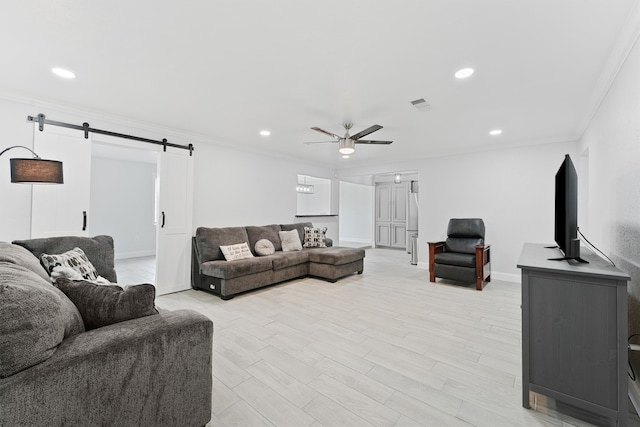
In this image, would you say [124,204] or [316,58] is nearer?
[316,58]

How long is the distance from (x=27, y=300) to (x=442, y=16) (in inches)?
98.3

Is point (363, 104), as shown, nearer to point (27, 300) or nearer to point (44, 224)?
point (27, 300)

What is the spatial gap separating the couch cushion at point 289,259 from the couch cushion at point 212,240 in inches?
29.7

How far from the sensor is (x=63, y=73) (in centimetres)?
252

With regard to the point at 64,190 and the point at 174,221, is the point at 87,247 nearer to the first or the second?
the point at 64,190

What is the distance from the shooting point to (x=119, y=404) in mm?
1148

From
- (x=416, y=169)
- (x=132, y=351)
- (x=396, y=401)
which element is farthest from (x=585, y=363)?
(x=416, y=169)

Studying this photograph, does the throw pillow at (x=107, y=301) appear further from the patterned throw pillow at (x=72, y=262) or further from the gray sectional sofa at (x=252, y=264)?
the gray sectional sofa at (x=252, y=264)

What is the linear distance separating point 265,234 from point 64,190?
110 inches

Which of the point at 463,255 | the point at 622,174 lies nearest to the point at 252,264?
the point at 463,255

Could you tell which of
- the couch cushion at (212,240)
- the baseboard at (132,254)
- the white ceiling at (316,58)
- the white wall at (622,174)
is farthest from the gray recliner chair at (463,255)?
the baseboard at (132,254)

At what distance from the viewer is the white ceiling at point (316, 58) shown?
1715 mm

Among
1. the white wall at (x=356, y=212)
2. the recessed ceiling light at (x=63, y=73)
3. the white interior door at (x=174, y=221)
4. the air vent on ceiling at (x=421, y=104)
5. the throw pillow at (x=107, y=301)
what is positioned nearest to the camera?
the throw pillow at (x=107, y=301)

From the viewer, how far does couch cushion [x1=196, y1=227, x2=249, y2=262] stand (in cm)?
419
